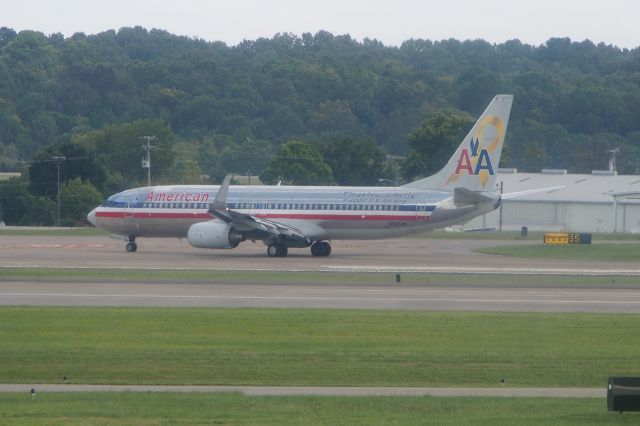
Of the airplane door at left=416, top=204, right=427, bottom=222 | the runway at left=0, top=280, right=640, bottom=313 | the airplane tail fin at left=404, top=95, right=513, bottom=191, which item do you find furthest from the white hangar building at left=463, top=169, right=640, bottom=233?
the runway at left=0, top=280, right=640, bottom=313

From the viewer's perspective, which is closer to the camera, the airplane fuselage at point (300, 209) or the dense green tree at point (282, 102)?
the airplane fuselage at point (300, 209)

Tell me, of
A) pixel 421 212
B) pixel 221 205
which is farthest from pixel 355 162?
pixel 221 205

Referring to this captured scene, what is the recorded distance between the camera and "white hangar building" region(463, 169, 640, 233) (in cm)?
8725

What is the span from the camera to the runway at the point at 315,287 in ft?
109

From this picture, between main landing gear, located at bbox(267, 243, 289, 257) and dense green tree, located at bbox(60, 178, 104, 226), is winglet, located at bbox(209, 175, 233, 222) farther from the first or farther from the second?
dense green tree, located at bbox(60, 178, 104, 226)

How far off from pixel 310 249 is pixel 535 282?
19426 mm

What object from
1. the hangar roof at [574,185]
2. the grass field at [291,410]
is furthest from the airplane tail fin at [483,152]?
the grass field at [291,410]

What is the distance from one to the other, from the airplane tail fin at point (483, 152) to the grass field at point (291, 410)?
36.1 metres

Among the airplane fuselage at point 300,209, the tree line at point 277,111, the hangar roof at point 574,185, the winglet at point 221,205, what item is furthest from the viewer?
the tree line at point 277,111

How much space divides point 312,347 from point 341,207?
31226 mm

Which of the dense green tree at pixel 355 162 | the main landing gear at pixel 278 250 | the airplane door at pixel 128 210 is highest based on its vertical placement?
the dense green tree at pixel 355 162

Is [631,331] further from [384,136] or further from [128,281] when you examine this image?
[384,136]

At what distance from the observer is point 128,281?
3997 cm

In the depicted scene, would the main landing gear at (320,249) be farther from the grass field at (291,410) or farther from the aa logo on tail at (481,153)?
the grass field at (291,410)
